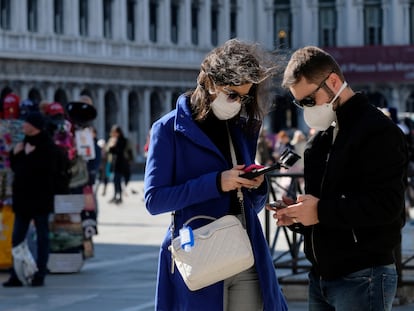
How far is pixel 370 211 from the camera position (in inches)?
188

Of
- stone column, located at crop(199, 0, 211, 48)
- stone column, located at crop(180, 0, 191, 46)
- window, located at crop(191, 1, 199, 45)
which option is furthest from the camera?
stone column, located at crop(199, 0, 211, 48)

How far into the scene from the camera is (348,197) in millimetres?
4840

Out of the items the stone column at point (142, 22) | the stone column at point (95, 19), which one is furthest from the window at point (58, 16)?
the stone column at point (142, 22)

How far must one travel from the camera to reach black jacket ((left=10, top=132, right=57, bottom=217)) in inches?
456

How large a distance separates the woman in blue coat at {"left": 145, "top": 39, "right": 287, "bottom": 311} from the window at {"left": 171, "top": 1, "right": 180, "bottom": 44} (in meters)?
59.6

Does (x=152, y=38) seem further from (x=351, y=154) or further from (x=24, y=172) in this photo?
(x=351, y=154)

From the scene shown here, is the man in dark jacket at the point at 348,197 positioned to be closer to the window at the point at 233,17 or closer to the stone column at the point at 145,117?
the stone column at the point at 145,117

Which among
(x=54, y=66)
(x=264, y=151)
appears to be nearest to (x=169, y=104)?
(x=54, y=66)

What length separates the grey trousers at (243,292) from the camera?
A: 5.18 m

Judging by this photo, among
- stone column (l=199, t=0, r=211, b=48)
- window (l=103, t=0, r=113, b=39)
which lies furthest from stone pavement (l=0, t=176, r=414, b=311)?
stone column (l=199, t=0, r=211, b=48)

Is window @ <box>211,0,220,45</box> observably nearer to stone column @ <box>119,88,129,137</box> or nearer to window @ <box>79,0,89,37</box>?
stone column @ <box>119,88,129,137</box>

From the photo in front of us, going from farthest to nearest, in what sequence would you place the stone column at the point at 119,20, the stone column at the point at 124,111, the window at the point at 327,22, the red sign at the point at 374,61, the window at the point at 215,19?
1. the window at the point at 327,22
2. the window at the point at 215,19
3. the red sign at the point at 374,61
4. the stone column at the point at 119,20
5. the stone column at the point at 124,111

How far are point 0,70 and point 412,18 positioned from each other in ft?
99.4

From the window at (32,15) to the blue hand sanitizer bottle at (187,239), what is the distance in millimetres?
48980
